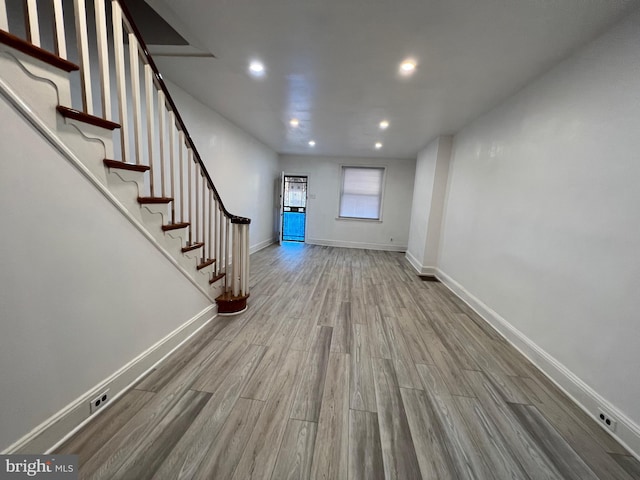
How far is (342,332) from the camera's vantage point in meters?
2.31

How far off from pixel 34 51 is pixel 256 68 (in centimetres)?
174

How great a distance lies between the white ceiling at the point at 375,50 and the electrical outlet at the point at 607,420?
241cm

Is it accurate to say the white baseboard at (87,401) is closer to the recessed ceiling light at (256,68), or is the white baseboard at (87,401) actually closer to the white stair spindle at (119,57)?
the white stair spindle at (119,57)

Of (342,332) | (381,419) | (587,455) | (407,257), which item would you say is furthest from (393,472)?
A: (407,257)

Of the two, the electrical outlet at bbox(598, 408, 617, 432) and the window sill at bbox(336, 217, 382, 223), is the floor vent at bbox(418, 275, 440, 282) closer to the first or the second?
the window sill at bbox(336, 217, 382, 223)

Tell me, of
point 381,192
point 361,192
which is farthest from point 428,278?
point 361,192

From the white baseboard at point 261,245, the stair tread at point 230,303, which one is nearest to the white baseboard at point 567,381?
the stair tread at point 230,303

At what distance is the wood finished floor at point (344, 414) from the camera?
1.13m

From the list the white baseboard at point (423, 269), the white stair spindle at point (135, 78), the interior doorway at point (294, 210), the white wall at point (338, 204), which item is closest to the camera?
the white stair spindle at point (135, 78)

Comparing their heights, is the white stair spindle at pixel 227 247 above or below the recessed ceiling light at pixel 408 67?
below

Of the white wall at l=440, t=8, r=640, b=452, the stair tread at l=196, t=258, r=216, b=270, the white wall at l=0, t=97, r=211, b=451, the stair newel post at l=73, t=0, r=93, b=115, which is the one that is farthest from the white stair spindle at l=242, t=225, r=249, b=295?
the white wall at l=440, t=8, r=640, b=452

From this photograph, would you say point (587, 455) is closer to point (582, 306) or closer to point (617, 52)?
point (582, 306)

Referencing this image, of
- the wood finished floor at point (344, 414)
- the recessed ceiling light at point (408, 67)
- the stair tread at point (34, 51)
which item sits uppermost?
the recessed ceiling light at point (408, 67)

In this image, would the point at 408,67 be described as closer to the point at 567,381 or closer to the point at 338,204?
the point at 567,381
